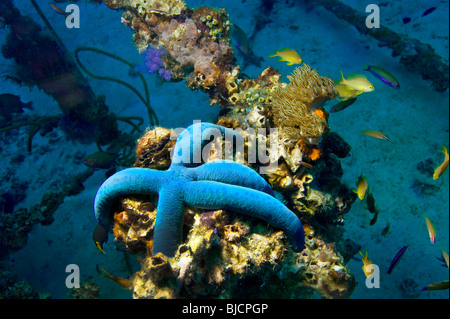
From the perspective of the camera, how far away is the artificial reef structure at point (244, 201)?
2145 millimetres

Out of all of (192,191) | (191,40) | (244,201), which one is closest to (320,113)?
(244,201)

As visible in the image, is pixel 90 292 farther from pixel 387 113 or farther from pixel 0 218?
pixel 387 113

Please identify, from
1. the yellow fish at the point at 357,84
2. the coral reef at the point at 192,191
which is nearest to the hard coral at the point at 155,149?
the coral reef at the point at 192,191

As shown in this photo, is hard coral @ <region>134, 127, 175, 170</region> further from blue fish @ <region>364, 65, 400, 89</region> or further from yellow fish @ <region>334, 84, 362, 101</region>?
blue fish @ <region>364, 65, 400, 89</region>

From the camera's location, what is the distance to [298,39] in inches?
330

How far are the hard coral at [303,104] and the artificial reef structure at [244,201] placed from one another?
1cm

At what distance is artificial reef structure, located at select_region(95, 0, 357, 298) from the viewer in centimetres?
214

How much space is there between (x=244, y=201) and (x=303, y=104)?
156cm

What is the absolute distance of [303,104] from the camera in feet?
9.75

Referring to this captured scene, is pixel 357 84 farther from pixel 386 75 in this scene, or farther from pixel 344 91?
pixel 386 75

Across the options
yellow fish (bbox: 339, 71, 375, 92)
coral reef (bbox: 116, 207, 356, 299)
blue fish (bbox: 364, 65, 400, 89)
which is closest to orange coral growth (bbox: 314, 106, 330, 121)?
yellow fish (bbox: 339, 71, 375, 92)

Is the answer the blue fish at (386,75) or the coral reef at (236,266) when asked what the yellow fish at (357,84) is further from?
the coral reef at (236,266)

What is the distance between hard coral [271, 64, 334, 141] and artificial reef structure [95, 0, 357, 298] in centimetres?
1
